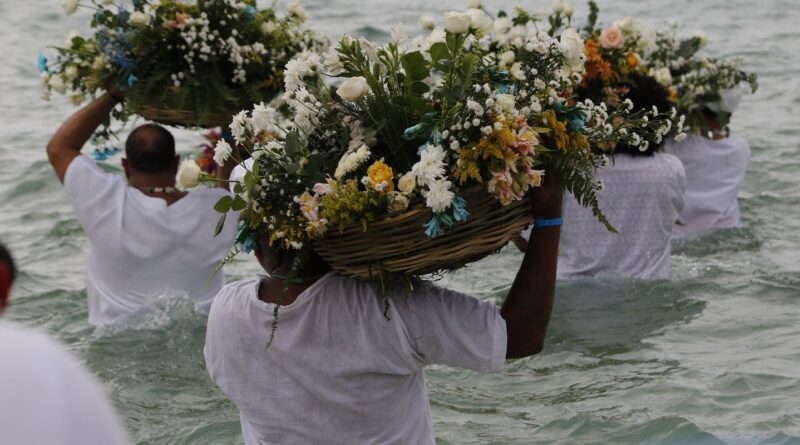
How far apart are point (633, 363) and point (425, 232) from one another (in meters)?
3.70

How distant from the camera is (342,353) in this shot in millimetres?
3715

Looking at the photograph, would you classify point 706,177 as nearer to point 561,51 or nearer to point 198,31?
point 198,31

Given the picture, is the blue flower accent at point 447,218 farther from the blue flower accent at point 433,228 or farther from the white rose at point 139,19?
the white rose at point 139,19

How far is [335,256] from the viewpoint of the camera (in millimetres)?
3617

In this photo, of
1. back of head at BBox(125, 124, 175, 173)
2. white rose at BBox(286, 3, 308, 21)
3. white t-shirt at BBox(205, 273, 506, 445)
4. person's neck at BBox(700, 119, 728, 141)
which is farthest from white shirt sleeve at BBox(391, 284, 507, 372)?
person's neck at BBox(700, 119, 728, 141)

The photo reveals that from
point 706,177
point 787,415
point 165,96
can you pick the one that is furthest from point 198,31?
point 706,177

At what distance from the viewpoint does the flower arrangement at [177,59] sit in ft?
20.6

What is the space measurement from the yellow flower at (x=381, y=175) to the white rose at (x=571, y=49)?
26.7 inches

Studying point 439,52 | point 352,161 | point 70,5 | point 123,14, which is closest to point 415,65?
point 439,52

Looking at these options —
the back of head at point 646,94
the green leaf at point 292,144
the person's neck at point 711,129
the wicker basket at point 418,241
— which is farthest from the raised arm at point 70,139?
the person's neck at point 711,129

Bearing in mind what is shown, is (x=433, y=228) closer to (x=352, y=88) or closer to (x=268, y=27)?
(x=352, y=88)

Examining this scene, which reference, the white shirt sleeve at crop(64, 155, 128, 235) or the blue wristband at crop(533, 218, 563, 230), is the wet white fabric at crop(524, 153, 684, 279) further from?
the blue wristband at crop(533, 218, 563, 230)

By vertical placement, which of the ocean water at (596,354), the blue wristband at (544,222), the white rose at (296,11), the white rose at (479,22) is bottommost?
the ocean water at (596,354)

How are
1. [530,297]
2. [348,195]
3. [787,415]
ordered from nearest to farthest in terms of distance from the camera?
[348,195] < [530,297] < [787,415]
